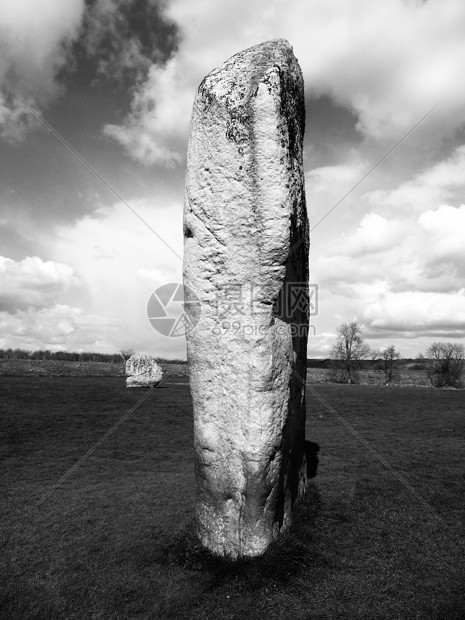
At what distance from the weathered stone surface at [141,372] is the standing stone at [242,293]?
63.1ft

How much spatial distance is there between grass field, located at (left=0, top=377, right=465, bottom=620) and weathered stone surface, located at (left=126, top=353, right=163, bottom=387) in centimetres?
1366

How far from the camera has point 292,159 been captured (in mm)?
4703

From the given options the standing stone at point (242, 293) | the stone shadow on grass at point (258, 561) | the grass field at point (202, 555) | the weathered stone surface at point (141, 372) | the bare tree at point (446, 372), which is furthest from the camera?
the bare tree at point (446, 372)

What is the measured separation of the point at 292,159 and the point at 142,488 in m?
5.41

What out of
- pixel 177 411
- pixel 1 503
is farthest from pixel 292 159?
pixel 177 411

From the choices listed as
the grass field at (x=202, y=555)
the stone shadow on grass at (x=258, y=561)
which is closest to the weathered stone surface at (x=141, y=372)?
the grass field at (x=202, y=555)

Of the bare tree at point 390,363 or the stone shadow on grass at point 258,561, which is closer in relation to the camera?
the stone shadow on grass at point 258,561

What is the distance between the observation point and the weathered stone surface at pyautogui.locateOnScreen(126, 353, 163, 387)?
23237mm

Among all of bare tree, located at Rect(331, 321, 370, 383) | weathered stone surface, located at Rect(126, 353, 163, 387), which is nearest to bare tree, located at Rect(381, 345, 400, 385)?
bare tree, located at Rect(331, 321, 370, 383)

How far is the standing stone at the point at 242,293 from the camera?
438cm

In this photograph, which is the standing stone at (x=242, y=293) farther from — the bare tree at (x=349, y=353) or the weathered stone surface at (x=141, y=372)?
the bare tree at (x=349, y=353)

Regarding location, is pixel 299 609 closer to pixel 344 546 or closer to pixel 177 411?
pixel 344 546

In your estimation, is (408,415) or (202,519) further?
(408,415)

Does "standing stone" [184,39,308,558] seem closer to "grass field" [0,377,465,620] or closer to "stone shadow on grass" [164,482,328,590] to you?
"stone shadow on grass" [164,482,328,590]
